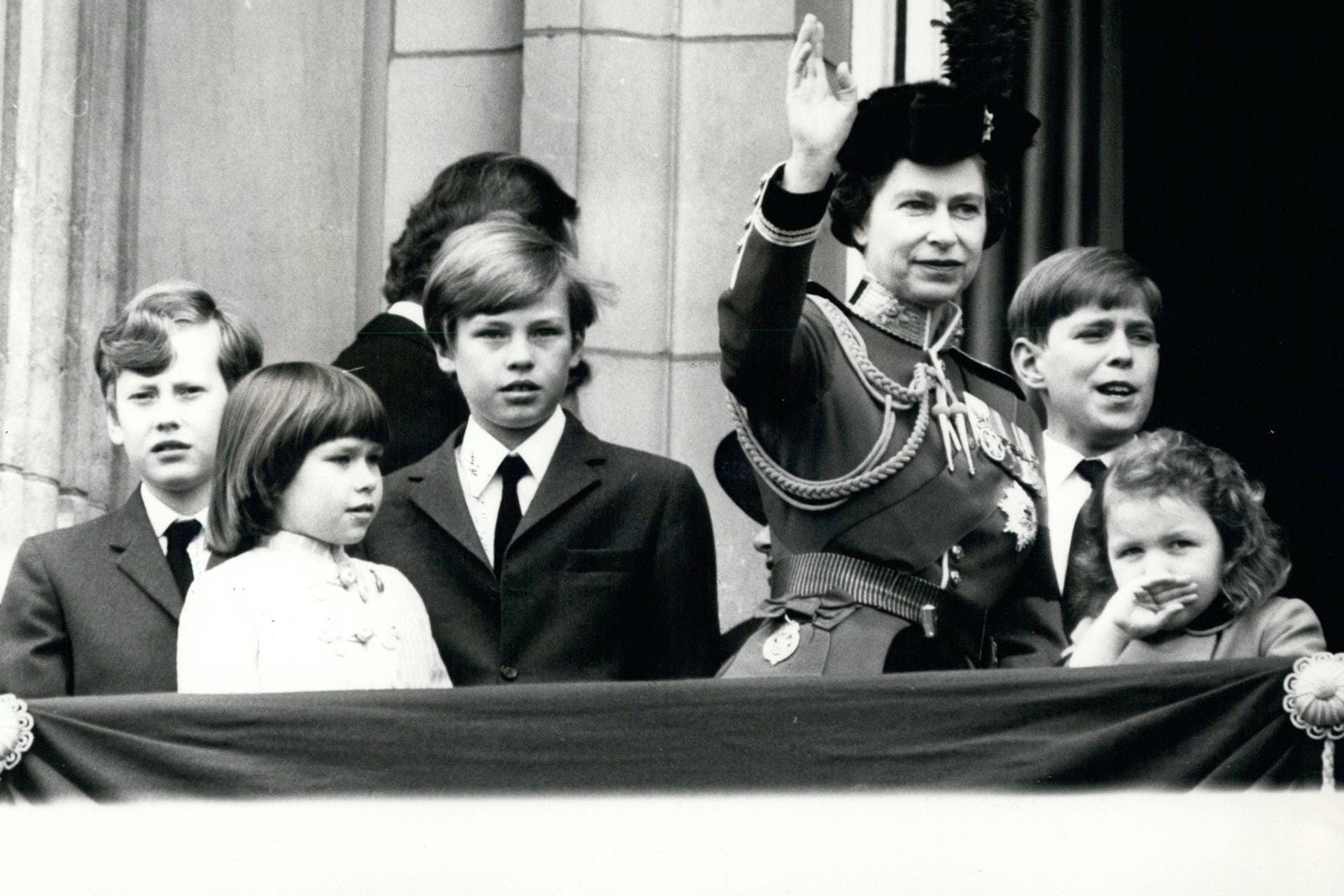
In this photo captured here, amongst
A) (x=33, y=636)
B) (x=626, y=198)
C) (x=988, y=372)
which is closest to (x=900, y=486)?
(x=988, y=372)

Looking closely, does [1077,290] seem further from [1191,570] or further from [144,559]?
[144,559]

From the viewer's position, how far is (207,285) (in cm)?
798

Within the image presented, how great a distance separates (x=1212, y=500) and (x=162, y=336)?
2.02 metres

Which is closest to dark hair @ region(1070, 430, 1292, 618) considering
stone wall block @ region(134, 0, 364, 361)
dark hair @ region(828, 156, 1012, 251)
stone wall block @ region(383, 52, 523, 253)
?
dark hair @ region(828, 156, 1012, 251)

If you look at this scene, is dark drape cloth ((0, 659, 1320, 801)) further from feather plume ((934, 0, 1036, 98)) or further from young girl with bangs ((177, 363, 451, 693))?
feather plume ((934, 0, 1036, 98))

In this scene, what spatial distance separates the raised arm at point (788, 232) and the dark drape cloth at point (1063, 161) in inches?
71.1

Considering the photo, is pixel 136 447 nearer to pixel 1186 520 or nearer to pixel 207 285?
pixel 207 285

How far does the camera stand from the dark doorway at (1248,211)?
26.6 ft

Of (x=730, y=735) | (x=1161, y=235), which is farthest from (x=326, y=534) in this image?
(x=1161, y=235)

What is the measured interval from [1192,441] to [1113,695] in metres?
0.67

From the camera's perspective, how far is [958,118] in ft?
21.0

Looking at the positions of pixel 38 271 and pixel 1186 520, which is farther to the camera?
pixel 38 271

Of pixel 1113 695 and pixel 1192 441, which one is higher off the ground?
pixel 1192 441

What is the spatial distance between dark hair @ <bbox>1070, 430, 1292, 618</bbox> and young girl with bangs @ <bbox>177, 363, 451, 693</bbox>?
1233mm
